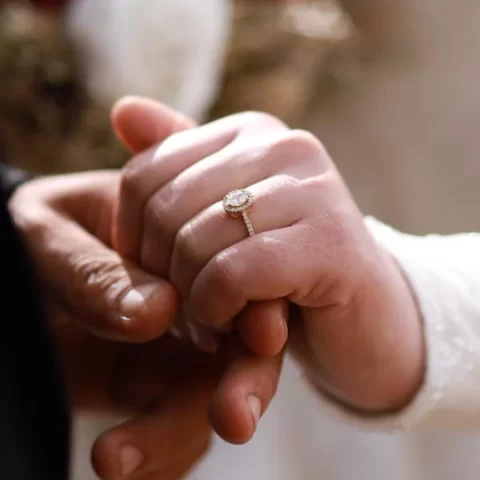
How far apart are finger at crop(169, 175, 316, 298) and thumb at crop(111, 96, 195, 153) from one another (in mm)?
86

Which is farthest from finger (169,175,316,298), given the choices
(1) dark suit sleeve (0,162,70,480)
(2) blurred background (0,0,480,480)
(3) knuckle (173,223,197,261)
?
(2) blurred background (0,0,480,480)

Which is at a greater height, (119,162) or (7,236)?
(7,236)

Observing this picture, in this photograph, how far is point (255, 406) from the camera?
291 mm

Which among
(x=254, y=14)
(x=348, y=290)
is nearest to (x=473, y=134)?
(x=254, y=14)

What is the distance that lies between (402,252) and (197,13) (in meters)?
0.50

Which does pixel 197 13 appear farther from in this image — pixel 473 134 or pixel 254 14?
pixel 473 134

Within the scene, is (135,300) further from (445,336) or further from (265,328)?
(445,336)

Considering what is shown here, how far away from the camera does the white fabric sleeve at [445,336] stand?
1.19 feet

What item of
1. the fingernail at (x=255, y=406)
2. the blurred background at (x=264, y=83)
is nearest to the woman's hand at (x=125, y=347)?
the fingernail at (x=255, y=406)

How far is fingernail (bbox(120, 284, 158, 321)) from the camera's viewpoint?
310 millimetres

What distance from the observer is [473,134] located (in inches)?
31.8

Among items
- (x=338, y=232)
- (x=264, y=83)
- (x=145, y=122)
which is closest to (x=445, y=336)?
(x=338, y=232)

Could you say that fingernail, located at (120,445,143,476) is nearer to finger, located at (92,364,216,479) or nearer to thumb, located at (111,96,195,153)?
finger, located at (92,364,216,479)

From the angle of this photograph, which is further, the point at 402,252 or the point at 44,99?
the point at 44,99
